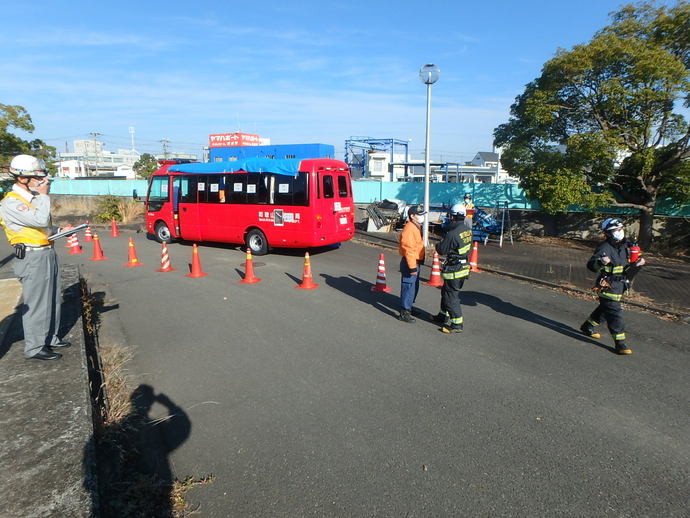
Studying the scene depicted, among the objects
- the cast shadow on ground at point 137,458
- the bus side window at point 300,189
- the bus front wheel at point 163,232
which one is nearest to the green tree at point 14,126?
the bus front wheel at point 163,232

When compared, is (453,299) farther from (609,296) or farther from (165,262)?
(165,262)

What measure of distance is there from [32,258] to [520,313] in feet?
22.0

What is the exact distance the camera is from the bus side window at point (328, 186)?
1159cm

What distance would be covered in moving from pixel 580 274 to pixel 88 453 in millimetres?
10212

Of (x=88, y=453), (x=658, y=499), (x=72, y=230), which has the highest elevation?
(x=72, y=230)

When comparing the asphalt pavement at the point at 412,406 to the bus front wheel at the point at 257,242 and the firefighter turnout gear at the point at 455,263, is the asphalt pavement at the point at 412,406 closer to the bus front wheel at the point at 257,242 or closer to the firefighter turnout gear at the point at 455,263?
the firefighter turnout gear at the point at 455,263

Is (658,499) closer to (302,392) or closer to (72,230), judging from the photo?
(302,392)

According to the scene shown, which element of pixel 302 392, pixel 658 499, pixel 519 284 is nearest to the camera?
pixel 658 499

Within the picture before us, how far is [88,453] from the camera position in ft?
8.61

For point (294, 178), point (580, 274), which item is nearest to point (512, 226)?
point (580, 274)

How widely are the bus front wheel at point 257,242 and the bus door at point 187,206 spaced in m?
2.28

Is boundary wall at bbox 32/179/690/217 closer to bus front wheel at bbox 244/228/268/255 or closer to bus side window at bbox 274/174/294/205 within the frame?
bus side window at bbox 274/174/294/205

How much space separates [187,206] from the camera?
1378cm

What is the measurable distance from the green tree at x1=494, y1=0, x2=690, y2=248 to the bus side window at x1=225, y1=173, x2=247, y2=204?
28.8ft
